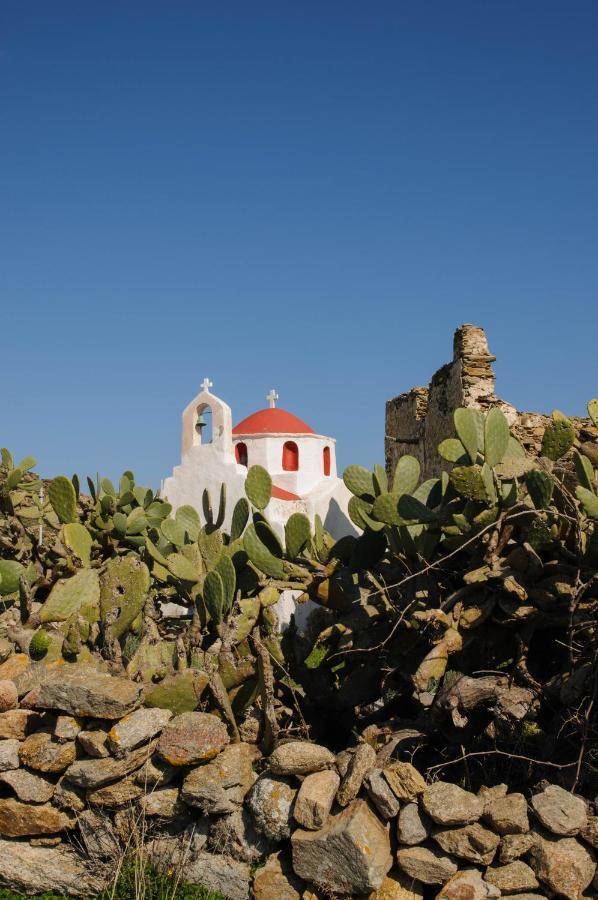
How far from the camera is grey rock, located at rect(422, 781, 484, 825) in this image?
3.47 metres

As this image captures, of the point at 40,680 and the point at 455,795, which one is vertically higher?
the point at 40,680

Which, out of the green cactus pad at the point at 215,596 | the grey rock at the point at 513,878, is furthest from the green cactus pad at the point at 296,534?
the grey rock at the point at 513,878

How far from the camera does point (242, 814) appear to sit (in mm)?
3945

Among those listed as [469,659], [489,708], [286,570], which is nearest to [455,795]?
[489,708]

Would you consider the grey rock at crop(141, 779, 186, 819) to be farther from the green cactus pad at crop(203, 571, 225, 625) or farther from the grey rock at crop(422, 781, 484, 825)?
the grey rock at crop(422, 781, 484, 825)

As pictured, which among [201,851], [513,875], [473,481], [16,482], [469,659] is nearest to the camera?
[513,875]

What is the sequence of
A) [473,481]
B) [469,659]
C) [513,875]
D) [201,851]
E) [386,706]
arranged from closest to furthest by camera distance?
1. [513,875]
2. [201,851]
3. [473,481]
4. [469,659]
5. [386,706]

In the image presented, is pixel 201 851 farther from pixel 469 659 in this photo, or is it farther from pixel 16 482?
pixel 16 482

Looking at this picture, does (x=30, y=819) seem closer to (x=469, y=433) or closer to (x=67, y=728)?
(x=67, y=728)

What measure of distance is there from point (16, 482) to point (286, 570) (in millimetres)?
5047

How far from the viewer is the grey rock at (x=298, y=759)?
12.6ft

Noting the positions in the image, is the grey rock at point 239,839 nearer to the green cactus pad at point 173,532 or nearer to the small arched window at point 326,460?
the green cactus pad at point 173,532

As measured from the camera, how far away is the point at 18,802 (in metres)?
4.18

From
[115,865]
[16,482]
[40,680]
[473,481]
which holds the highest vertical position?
[16,482]
